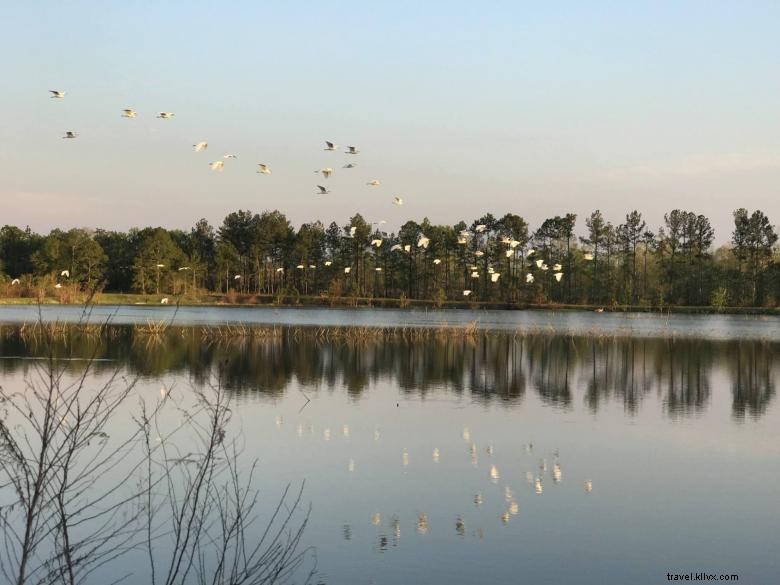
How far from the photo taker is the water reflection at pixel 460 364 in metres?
25.4

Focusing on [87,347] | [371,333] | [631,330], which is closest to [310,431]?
[87,347]

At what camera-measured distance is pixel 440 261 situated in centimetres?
10181

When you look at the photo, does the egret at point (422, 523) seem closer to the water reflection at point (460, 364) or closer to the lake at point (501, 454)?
the lake at point (501, 454)

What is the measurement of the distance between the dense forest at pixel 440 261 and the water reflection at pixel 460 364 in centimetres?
5578

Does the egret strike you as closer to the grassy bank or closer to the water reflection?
the water reflection

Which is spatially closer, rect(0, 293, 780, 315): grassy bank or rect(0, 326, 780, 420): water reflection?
rect(0, 326, 780, 420): water reflection

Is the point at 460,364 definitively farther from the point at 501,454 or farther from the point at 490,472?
the point at 490,472

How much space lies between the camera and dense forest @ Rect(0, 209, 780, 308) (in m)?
101

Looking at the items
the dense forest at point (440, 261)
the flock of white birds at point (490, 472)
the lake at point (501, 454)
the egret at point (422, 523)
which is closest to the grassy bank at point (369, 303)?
the dense forest at point (440, 261)

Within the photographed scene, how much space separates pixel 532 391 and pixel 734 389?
700cm

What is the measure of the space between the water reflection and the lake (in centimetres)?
18

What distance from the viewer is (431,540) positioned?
34.0 ft

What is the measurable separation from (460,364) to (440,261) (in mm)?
68393

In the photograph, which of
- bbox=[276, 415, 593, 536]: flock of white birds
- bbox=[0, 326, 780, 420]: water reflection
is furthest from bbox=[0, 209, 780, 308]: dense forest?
bbox=[276, 415, 593, 536]: flock of white birds
